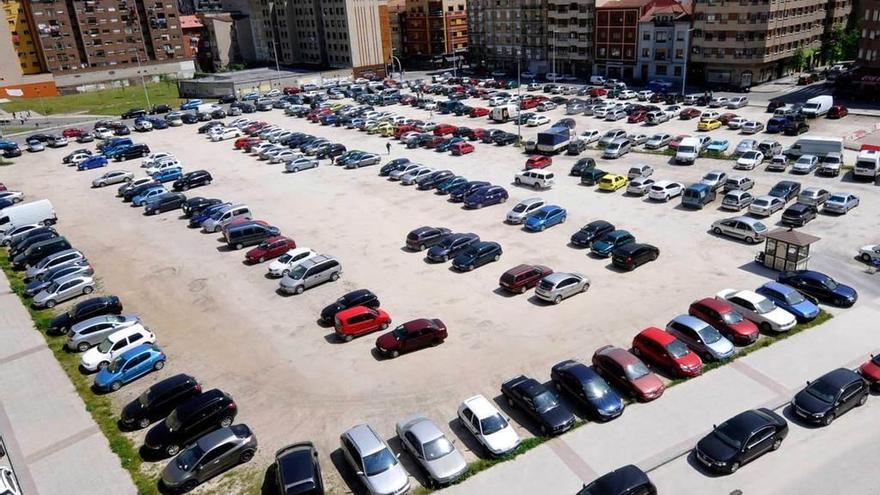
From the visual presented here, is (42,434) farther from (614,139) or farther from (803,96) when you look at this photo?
(803,96)

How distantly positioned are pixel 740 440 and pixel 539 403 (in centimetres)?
652

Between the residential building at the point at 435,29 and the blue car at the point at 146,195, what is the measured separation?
309 ft

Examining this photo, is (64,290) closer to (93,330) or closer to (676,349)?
(93,330)

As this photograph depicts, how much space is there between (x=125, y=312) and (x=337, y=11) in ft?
337

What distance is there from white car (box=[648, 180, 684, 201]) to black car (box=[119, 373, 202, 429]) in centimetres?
3416

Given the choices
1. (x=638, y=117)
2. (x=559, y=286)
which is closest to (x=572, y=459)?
(x=559, y=286)

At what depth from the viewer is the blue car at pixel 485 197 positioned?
4647 centimetres

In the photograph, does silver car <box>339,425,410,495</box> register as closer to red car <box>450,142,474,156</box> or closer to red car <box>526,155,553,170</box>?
red car <box>526,155,553,170</box>

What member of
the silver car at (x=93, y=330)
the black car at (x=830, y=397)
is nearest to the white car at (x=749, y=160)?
the black car at (x=830, y=397)

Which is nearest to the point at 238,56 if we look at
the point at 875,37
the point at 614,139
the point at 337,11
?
the point at 337,11

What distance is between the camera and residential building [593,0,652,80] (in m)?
97.6

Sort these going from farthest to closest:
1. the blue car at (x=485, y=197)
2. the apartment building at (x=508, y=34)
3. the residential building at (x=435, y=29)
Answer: the residential building at (x=435, y=29) < the apartment building at (x=508, y=34) < the blue car at (x=485, y=197)

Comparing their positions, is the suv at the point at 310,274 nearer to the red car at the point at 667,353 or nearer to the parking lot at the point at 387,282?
the parking lot at the point at 387,282

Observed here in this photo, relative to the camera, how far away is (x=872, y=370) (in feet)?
77.2
